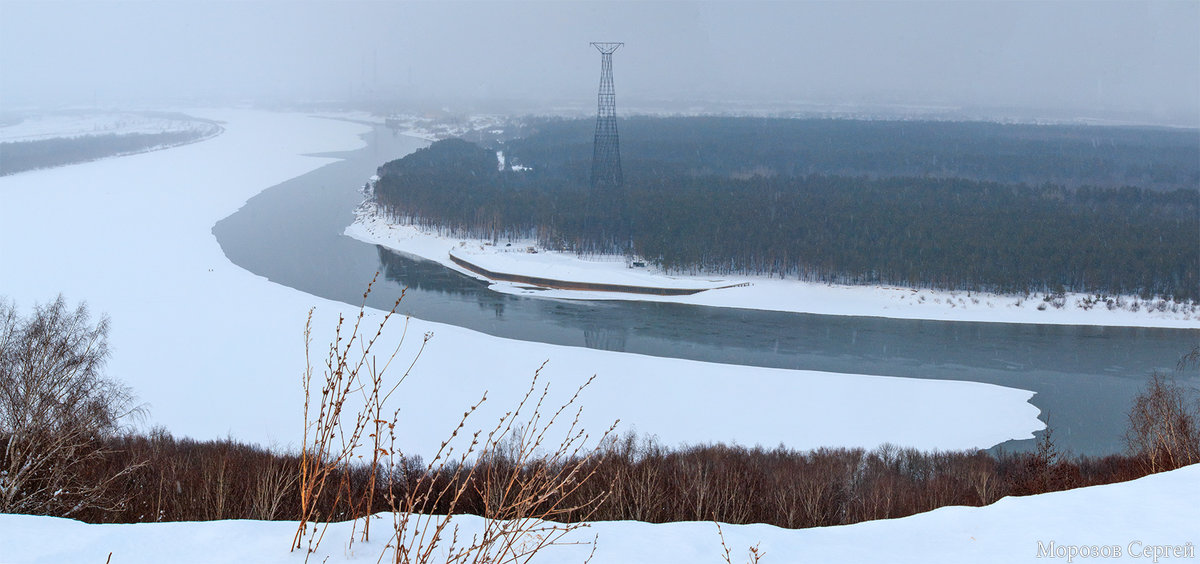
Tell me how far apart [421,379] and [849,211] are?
27372mm

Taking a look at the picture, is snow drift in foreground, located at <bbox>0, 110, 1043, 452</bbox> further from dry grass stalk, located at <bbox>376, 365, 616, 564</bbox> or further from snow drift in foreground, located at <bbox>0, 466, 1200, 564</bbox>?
snow drift in foreground, located at <bbox>0, 466, 1200, 564</bbox>

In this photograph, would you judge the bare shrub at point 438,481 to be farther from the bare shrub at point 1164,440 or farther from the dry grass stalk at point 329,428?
the bare shrub at point 1164,440

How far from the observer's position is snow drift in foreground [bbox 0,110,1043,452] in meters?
13.1

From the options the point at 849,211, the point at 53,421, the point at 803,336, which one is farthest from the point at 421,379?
the point at 849,211

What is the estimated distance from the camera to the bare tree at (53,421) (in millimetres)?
5852

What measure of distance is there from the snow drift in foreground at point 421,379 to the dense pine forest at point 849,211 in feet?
44.7

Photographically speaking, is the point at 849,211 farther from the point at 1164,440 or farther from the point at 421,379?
the point at 1164,440

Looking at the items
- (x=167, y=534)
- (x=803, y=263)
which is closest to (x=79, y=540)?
(x=167, y=534)

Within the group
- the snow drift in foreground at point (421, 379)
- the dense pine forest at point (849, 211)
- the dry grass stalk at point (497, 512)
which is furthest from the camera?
the dense pine forest at point (849, 211)

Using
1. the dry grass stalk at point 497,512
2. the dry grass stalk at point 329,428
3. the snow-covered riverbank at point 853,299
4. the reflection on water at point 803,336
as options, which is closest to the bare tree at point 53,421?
the dry grass stalk at point 497,512

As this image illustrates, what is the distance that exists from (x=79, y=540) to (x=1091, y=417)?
620 inches

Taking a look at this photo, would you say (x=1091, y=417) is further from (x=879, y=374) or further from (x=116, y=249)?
(x=116, y=249)

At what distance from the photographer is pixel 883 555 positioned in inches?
146

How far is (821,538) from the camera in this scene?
3.89 metres
